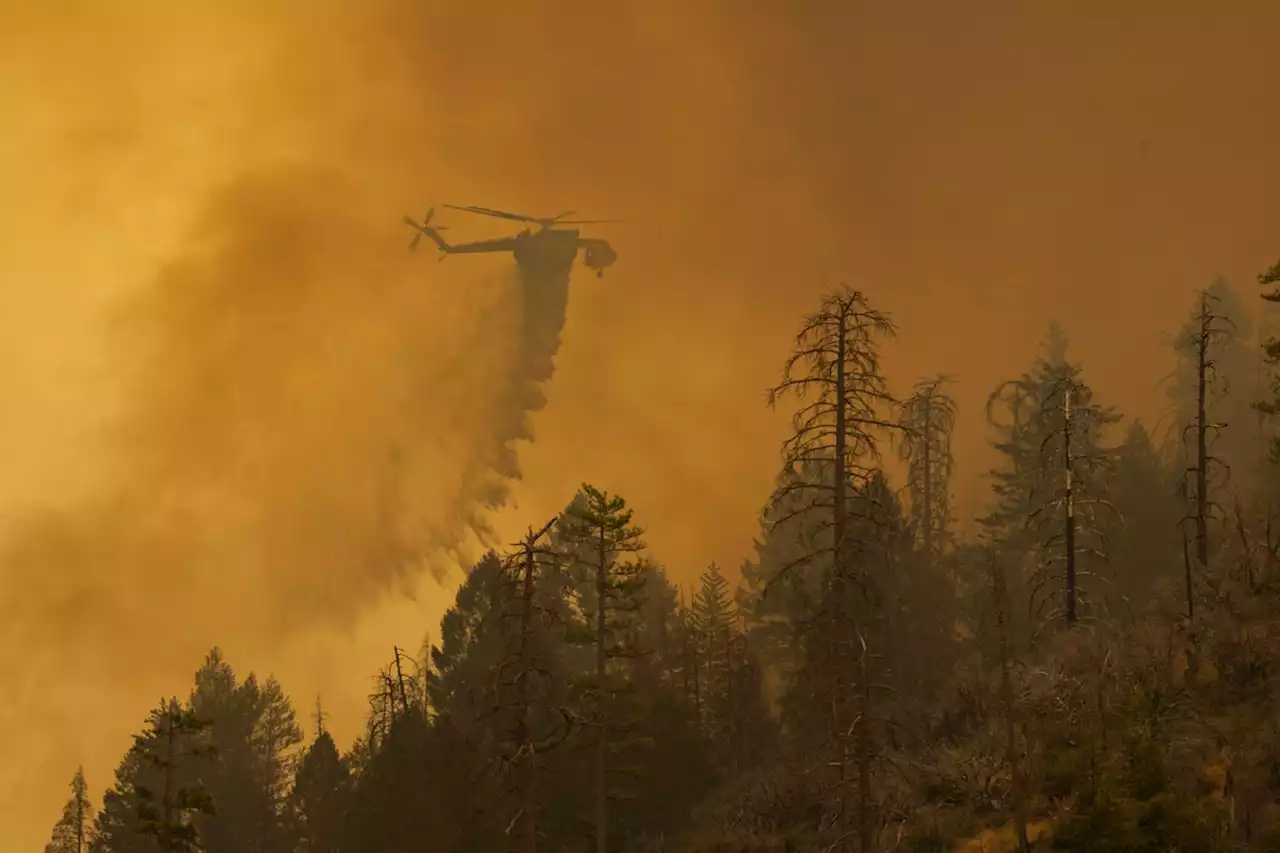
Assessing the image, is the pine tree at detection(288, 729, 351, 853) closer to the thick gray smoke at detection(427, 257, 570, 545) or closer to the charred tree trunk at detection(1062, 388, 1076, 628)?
the charred tree trunk at detection(1062, 388, 1076, 628)

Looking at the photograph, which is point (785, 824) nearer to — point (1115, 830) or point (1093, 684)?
point (1093, 684)

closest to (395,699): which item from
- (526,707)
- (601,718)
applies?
(601,718)

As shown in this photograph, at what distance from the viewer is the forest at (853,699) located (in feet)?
66.3

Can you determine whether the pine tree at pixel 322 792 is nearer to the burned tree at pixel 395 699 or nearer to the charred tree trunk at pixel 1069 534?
the burned tree at pixel 395 699

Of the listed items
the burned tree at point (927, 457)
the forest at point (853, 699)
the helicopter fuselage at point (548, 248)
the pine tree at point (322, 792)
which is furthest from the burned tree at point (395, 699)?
the helicopter fuselage at point (548, 248)

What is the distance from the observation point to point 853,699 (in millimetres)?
20797

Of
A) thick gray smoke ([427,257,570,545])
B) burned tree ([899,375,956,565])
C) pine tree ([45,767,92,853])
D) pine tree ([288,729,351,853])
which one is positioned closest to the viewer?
pine tree ([288,729,351,853])

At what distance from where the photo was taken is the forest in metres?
20.2

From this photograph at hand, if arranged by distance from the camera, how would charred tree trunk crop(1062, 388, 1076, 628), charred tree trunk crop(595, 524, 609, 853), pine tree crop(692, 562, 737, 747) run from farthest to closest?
pine tree crop(692, 562, 737, 747), charred tree trunk crop(1062, 388, 1076, 628), charred tree trunk crop(595, 524, 609, 853)

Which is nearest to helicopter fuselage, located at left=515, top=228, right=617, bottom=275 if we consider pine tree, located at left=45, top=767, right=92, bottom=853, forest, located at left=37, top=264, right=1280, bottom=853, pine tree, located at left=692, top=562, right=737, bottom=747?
forest, located at left=37, top=264, right=1280, bottom=853

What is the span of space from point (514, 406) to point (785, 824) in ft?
310

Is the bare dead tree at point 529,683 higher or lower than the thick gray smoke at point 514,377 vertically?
lower

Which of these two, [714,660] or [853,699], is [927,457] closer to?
[714,660]

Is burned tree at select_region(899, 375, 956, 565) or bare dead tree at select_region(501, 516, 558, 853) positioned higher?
burned tree at select_region(899, 375, 956, 565)
